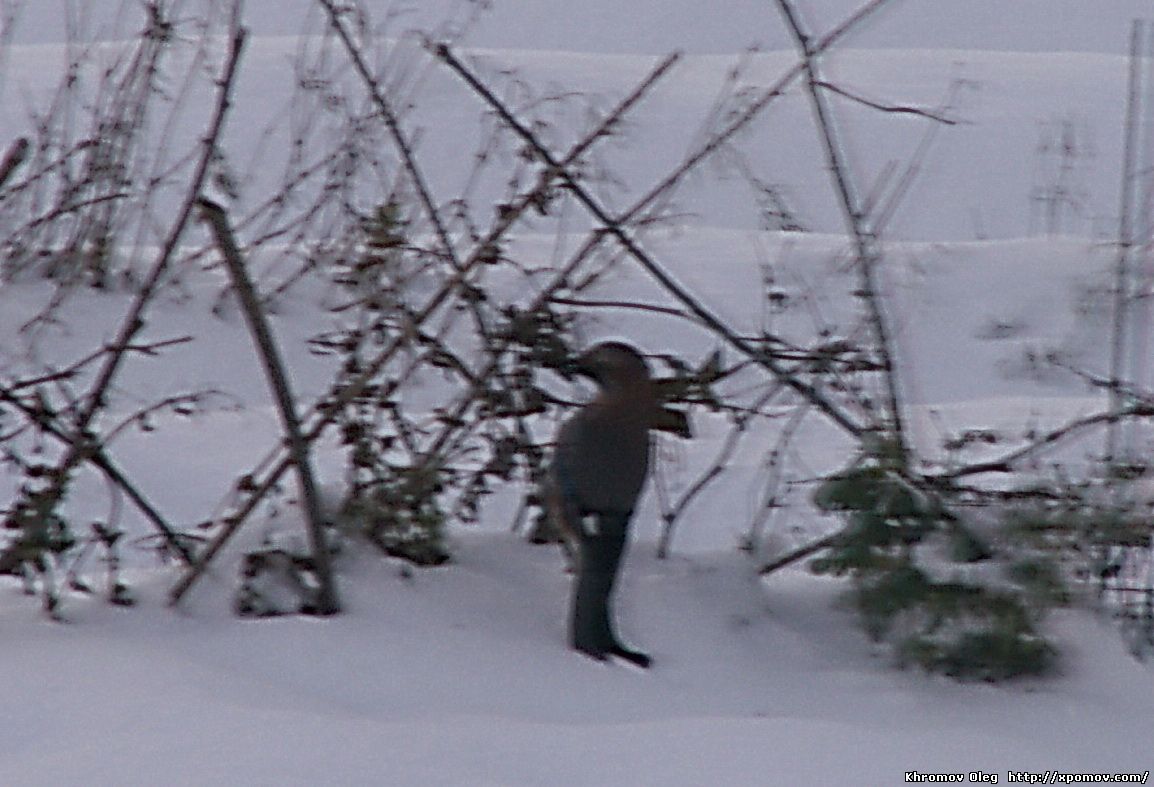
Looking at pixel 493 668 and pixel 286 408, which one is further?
pixel 286 408

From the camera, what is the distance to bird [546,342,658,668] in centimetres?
374

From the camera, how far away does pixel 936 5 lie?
25.5m

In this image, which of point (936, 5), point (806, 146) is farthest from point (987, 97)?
point (936, 5)

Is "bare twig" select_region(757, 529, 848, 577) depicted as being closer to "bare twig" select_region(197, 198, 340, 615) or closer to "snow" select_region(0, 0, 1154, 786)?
"snow" select_region(0, 0, 1154, 786)

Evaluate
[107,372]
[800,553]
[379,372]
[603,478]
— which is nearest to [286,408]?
[379,372]

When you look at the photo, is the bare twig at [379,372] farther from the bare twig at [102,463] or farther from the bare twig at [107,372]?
the bare twig at [107,372]

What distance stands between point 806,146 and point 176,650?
11.1m

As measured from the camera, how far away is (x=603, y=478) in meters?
3.73

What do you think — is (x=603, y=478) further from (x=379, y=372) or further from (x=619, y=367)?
(x=379, y=372)

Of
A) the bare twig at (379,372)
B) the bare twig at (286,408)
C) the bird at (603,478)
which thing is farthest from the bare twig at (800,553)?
the bare twig at (286,408)

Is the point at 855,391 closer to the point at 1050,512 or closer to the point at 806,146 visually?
the point at 1050,512

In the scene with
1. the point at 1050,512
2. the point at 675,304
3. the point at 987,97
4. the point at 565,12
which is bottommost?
the point at 1050,512

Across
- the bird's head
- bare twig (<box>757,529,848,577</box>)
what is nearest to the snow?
bare twig (<box>757,529,848,577</box>)

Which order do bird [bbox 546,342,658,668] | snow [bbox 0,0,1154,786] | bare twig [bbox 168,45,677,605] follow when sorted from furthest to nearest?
1. bare twig [bbox 168,45,677,605]
2. bird [bbox 546,342,658,668]
3. snow [bbox 0,0,1154,786]
